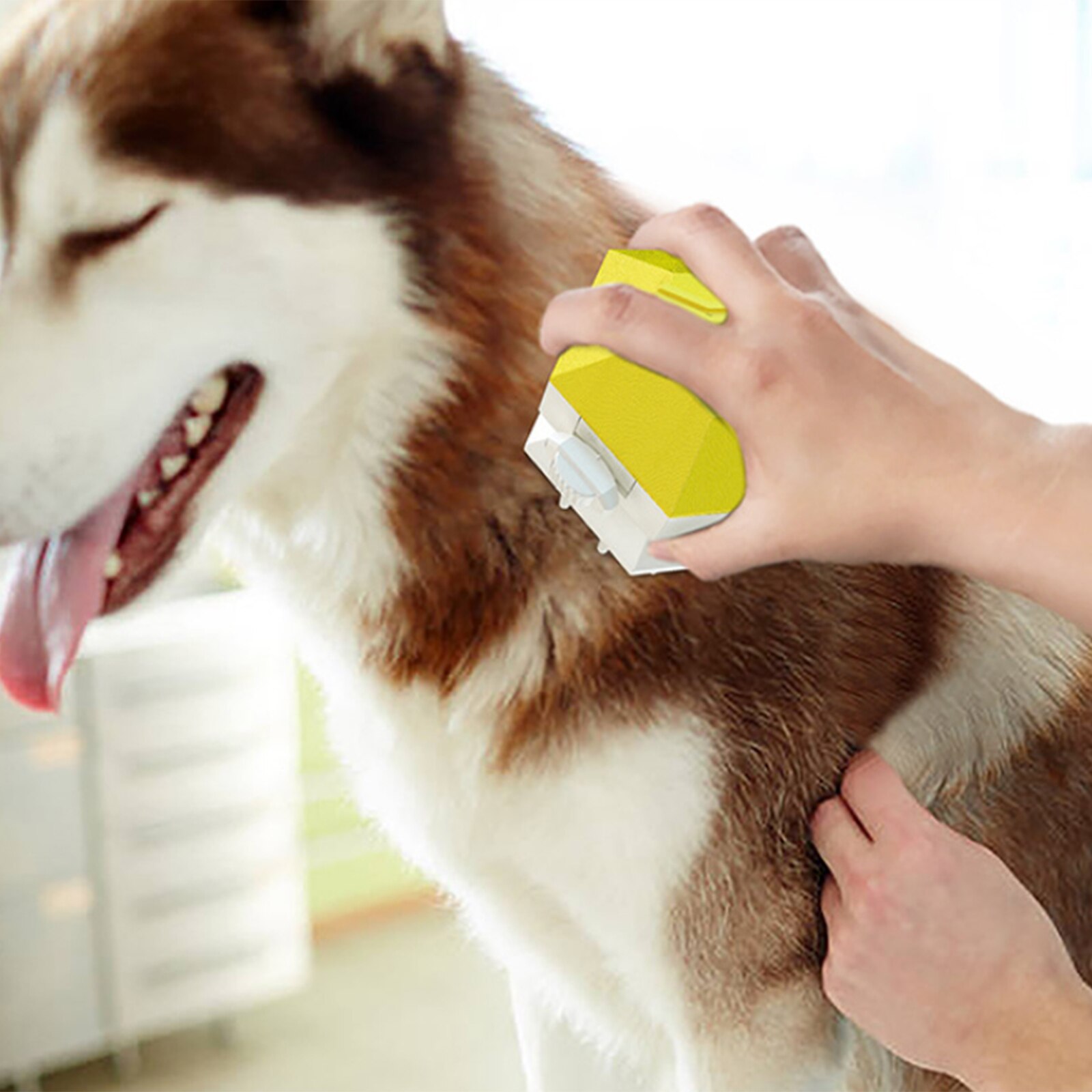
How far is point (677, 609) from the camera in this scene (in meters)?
0.80

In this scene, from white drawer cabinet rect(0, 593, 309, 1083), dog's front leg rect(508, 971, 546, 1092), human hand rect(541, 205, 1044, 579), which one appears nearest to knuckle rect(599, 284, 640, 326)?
human hand rect(541, 205, 1044, 579)

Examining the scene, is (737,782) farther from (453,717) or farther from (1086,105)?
(1086,105)

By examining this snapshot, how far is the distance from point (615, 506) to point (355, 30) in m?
0.30

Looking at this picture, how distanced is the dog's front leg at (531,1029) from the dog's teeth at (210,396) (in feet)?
1.81

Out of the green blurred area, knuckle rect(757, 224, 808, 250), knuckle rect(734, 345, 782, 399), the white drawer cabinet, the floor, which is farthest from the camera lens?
→ the green blurred area

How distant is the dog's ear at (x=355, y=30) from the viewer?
2.31ft

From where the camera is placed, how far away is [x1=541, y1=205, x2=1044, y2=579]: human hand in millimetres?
536

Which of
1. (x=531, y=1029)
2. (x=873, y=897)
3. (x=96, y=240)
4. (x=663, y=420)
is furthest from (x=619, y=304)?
(x=531, y=1029)

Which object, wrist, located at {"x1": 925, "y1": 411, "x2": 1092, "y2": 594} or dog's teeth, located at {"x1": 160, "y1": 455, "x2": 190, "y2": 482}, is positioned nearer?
wrist, located at {"x1": 925, "y1": 411, "x2": 1092, "y2": 594}

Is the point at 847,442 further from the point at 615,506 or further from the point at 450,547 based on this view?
the point at 450,547

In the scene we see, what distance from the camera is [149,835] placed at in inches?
84.2

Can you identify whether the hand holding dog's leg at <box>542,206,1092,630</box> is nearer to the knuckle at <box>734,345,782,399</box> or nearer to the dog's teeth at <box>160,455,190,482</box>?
the knuckle at <box>734,345,782,399</box>

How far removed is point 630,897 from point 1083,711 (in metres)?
0.31

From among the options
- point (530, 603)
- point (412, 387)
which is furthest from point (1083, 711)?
point (412, 387)
